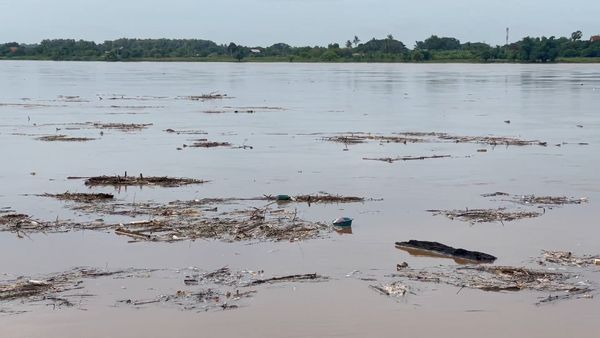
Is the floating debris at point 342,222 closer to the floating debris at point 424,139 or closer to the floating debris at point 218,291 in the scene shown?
the floating debris at point 218,291

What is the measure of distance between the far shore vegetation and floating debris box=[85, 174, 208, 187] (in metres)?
148

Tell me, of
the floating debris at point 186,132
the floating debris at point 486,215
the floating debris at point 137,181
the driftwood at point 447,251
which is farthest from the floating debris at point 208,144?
the driftwood at point 447,251

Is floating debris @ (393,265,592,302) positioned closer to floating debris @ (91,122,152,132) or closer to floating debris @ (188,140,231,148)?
floating debris @ (188,140,231,148)

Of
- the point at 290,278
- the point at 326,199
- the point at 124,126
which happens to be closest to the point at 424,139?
the point at 124,126

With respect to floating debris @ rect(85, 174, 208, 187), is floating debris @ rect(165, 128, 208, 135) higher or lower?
lower

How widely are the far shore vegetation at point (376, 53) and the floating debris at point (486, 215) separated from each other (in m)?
150

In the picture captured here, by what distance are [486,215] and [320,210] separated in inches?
106

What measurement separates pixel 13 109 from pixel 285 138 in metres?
17.3

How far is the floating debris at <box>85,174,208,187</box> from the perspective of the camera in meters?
17.8

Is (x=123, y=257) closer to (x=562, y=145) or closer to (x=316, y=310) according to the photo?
→ (x=316, y=310)

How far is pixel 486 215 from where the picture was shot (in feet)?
48.3

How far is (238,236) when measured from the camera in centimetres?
1307

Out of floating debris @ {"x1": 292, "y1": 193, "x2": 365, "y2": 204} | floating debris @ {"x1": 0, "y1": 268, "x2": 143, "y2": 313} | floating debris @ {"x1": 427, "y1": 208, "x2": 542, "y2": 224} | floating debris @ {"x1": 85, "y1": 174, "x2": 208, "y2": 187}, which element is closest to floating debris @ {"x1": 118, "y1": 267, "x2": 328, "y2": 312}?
floating debris @ {"x1": 0, "y1": 268, "x2": 143, "y2": 313}

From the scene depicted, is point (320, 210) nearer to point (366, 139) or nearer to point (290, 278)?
point (290, 278)
